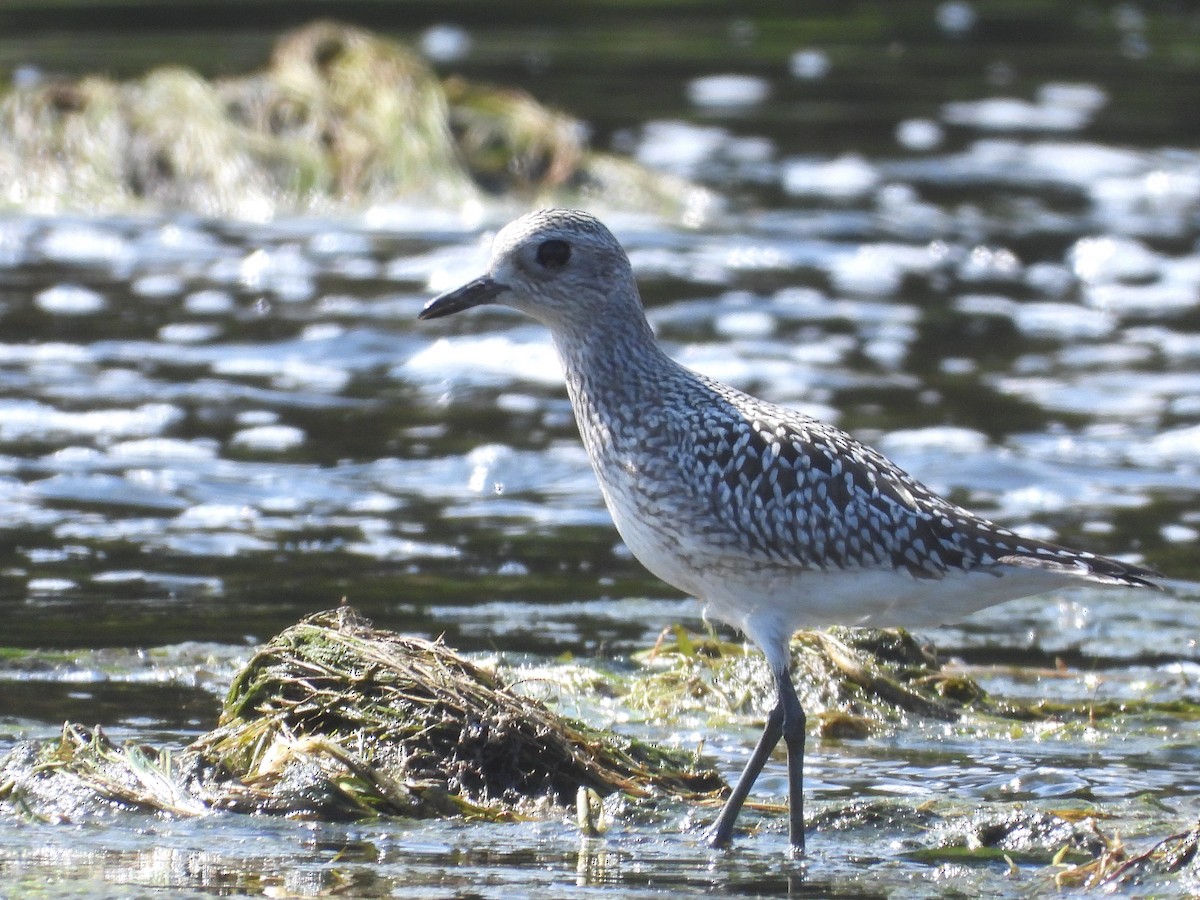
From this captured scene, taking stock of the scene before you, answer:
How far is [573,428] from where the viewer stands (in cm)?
1321

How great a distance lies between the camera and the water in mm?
7340

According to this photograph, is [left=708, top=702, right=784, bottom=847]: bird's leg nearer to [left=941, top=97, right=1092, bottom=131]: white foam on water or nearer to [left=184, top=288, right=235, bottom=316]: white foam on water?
[left=184, top=288, right=235, bottom=316]: white foam on water

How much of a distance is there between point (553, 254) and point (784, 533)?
4.64ft

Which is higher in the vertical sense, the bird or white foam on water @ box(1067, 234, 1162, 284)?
white foam on water @ box(1067, 234, 1162, 284)

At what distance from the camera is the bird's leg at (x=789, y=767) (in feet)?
23.7

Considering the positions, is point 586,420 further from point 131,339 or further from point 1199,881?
point 131,339

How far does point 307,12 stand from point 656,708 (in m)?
18.2

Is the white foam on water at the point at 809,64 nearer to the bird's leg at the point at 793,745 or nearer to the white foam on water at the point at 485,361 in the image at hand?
the white foam on water at the point at 485,361

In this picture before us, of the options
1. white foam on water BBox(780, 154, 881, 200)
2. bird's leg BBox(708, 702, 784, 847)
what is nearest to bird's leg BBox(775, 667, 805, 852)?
bird's leg BBox(708, 702, 784, 847)

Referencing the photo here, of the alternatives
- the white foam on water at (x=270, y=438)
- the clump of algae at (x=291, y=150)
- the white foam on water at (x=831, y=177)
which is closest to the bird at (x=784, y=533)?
the white foam on water at (x=270, y=438)

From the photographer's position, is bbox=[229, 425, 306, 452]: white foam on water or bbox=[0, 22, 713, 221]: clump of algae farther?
bbox=[0, 22, 713, 221]: clump of algae

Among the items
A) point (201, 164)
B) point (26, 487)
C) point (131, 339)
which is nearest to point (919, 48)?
point (201, 164)

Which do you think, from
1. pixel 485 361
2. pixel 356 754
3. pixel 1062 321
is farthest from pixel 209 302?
pixel 356 754

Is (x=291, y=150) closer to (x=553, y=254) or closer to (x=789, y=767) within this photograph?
(x=553, y=254)
